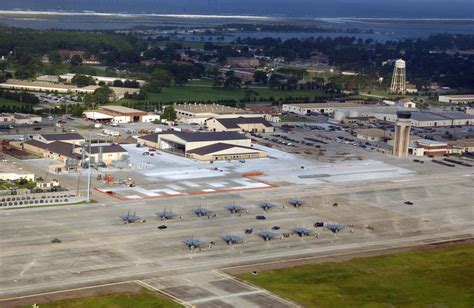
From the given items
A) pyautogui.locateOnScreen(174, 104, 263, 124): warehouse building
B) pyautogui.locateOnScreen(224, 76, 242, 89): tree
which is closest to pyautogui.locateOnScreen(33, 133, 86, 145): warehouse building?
pyautogui.locateOnScreen(174, 104, 263, 124): warehouse building

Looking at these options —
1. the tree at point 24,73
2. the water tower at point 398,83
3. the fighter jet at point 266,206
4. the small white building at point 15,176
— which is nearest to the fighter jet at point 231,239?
the fighter jet at point 266,206

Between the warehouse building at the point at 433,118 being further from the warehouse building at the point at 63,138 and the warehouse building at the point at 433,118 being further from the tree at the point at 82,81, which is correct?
the warehouse building at the point at 63,138

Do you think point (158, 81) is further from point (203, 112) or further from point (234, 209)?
point (234, 209)

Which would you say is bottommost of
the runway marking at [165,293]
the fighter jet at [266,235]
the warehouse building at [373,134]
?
the warehouse building at [373,134]

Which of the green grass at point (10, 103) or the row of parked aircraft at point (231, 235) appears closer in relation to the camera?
the row of parked aircraft at point (231, 235)

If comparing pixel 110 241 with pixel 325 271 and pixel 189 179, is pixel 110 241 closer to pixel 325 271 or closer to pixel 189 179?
pixel 325 271

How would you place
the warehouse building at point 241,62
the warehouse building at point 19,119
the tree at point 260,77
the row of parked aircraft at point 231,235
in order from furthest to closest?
the warehouse building at point 241,62, the tree at point 260,77, the warehouse building at point 19,119, the row of parked aircraft at point 231,235

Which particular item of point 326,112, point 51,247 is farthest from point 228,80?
point 51,247

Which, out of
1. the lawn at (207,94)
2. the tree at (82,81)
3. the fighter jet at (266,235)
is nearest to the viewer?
the fighter jet at (266,235)
